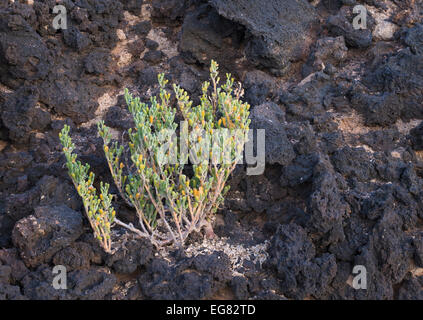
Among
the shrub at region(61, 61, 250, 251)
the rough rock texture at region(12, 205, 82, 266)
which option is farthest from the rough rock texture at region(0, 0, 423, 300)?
the shrub at region(61, 61, 250, 251)

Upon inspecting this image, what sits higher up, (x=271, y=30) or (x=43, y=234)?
(x=271, y=30)

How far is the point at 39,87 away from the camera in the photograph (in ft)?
20.1

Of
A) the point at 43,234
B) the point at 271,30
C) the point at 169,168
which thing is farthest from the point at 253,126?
the point at 43,234

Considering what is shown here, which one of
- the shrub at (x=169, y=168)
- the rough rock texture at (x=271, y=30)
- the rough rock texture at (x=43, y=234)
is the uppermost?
the rough rock texture at (x=271, y=30)

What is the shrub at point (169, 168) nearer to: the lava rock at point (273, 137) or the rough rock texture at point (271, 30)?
the lava rock at point (273, 137)

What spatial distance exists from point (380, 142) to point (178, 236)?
2336 mm

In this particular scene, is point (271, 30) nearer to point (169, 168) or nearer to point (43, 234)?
point (169, 168)

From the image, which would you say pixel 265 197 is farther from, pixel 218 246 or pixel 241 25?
pixel 241 25

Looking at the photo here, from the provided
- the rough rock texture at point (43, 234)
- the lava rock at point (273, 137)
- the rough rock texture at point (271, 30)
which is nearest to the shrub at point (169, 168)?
the rough rock texture at point (43, 234)

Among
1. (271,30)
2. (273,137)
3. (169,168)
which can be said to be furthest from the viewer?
(271,30)
